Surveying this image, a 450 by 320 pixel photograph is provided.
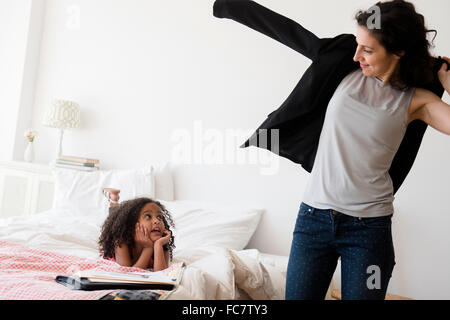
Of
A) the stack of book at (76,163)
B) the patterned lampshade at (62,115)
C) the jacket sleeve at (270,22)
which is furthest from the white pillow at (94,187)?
the jacket sleeve at (270,22)

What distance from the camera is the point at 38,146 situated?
11.4 ft

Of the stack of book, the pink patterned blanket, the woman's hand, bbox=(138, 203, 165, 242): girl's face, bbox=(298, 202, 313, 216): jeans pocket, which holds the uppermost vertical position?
the woman's hand

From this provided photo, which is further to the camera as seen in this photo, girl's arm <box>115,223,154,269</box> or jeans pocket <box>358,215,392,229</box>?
girl's arm <box>115,223,154,269</box>

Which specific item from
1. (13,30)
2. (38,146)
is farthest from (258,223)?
(13,30)

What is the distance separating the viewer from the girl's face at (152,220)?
5.63 feet

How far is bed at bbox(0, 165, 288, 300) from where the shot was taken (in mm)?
1233

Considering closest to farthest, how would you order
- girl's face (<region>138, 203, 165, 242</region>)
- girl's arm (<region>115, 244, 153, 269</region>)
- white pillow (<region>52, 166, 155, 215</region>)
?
girl's arm (<region>115, 244, 153, 269</region>) < girl's face (<region>138, 203, 165, 242</region>) < white pillow (<region>52, 166, 155, 215</region>)

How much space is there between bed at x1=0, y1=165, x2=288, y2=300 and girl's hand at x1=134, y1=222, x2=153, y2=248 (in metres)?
0.13

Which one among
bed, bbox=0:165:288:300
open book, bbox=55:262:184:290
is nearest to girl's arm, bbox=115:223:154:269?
bed, bbox=0:165:288:300

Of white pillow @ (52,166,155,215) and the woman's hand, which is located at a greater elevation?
the woman's hand

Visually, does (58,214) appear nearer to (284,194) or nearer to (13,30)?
(284,194)

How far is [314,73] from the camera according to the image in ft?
4.27

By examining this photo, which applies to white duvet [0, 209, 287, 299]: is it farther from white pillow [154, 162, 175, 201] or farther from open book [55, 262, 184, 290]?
white pillow [154, 162, 175, 201]

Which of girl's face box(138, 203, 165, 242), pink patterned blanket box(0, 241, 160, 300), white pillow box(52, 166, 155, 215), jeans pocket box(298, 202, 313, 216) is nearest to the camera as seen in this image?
pink patterned blanket box(0, 241, 160, 300)
